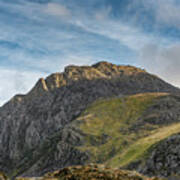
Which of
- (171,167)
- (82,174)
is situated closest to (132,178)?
(82,174)

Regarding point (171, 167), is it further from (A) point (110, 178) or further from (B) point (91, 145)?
(B) point (91, 145)

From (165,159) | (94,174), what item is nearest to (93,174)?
(94,174)

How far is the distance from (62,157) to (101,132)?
3251 cm

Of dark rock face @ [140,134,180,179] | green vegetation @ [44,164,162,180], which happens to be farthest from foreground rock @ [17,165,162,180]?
dark rock face @ [140,134,180,179]

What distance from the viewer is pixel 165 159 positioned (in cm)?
10050

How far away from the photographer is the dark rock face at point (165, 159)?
313ft

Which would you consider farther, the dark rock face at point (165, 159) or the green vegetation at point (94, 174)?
the dark rock face at point (165, 159)

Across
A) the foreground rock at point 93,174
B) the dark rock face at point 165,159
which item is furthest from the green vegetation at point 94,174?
the dark rock face at point 165,159

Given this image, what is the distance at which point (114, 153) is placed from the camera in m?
160

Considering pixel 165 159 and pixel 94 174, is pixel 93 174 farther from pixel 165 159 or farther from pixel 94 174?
pixel 165 159

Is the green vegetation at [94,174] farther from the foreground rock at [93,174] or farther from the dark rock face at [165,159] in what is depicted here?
the dark rock face at [165,159]

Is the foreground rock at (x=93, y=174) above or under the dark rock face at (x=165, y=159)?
above

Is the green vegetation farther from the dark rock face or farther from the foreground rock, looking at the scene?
the dark rock face

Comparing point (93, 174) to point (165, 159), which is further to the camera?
point (165, 159)
